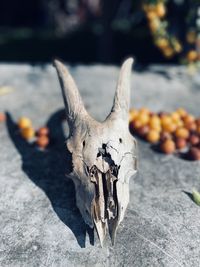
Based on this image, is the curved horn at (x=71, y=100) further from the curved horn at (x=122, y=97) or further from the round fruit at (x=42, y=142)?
the round fruit at (x=42, y=142)

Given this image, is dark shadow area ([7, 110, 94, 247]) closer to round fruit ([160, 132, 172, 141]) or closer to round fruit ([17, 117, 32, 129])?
round fruit ([17, 117, 32, 129])

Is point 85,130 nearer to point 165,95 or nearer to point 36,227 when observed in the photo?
point 36,227

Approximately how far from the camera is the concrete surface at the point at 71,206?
9.31ft

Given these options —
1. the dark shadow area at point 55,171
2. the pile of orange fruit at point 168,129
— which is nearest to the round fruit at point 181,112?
the pile of orange fruit at point 168,129

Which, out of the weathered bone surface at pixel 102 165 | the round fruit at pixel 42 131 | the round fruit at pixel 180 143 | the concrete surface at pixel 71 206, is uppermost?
the weathered bone surface at pixel 102 165

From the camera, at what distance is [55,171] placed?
3.79 m

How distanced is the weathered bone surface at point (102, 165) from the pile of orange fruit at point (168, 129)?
771 millimetres

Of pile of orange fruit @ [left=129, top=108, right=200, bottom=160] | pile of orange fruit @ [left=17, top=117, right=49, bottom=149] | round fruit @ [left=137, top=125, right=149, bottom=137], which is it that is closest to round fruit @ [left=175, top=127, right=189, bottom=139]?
pile of orange fruit @ [left=129, top=108, right=200, bottom=160]

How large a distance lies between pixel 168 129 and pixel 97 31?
21.5ft

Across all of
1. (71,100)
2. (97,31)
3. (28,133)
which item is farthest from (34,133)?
(97,31)

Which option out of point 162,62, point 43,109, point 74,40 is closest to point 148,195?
point 43,109

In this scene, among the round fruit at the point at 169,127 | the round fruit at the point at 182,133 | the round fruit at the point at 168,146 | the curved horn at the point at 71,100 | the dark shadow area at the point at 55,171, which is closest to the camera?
the dark shadow area at the point at 55,171

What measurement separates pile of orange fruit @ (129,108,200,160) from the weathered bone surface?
30.4 inches

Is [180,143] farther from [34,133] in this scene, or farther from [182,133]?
[34,133]
